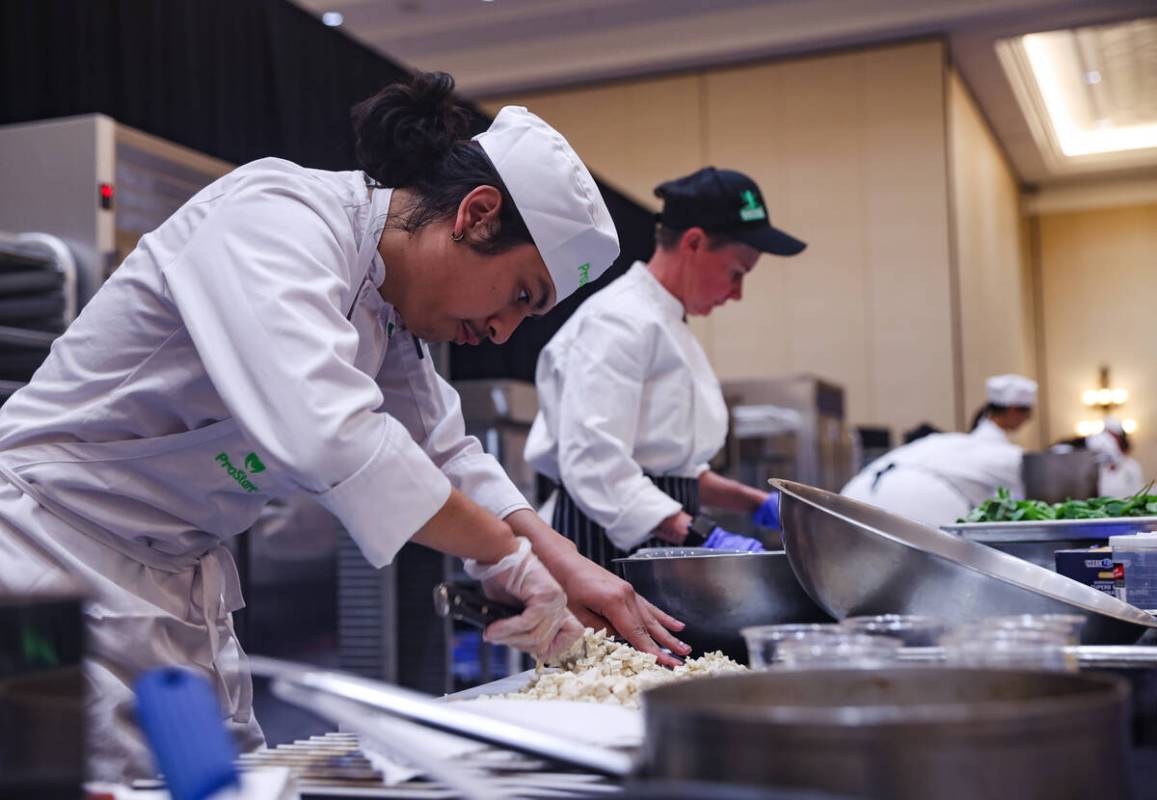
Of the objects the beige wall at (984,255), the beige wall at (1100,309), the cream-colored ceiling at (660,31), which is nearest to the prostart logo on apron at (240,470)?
the cream-colored ceiling at (660,31)

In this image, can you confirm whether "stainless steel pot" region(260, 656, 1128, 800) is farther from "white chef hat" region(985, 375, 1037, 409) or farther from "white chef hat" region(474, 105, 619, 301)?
"white chef hat" region(985, 375, 1037, 409)

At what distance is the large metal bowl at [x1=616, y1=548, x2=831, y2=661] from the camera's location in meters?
1.31

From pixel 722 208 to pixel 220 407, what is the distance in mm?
1483

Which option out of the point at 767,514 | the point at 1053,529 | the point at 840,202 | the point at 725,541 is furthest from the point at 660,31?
the point at 1053,529

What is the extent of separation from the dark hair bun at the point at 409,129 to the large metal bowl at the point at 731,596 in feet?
1.83

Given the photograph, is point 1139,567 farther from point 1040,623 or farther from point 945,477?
point 945,477

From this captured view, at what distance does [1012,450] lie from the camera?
13.2ft

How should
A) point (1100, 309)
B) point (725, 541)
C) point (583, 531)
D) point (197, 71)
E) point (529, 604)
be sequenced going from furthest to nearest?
point (1100, 309) < point (197, 71) < point (583, 531) < point (725, 541) < point (529, 604)

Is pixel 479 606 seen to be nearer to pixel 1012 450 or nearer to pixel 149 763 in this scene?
pixel 149 763

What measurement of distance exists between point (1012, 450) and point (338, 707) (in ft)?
12.4

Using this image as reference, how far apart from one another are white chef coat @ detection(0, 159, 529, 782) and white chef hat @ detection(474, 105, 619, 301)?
0.52 feet

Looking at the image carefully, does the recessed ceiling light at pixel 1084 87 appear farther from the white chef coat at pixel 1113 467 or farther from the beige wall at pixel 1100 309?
the white chef coat at pixel 1113 467

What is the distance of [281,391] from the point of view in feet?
3.28

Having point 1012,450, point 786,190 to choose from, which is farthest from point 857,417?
point 1012,450
